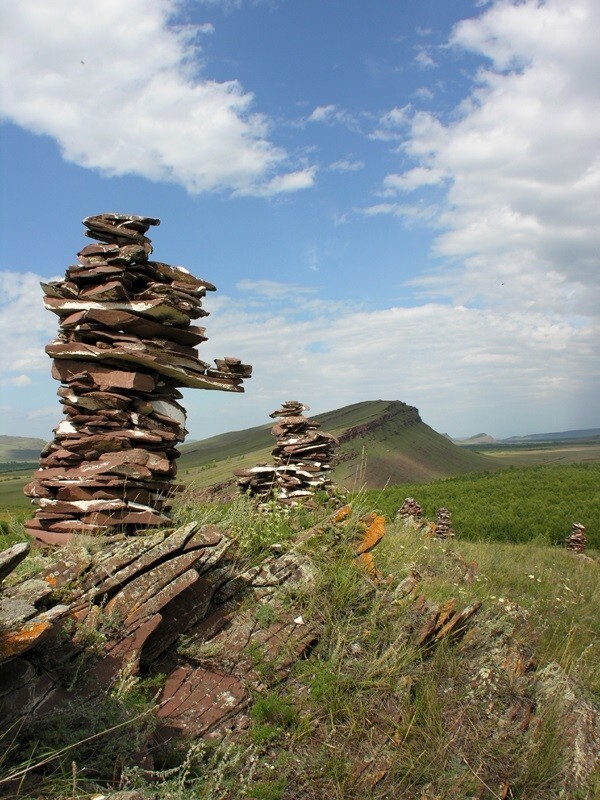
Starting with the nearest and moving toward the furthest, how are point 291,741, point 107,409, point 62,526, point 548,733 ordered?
point 291,741, point 548,733, point 62,526, point 107,409

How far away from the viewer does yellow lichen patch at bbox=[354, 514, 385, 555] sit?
690 cm

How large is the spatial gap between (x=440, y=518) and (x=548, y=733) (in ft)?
73.6

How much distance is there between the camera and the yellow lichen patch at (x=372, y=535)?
22.6ft

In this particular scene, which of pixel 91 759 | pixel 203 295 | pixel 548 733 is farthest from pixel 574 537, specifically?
pixel 91 759

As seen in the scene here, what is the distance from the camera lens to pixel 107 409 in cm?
693

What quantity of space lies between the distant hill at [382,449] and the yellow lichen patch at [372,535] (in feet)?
115

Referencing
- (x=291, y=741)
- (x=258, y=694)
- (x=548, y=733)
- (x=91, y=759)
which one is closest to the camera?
(x=91, y=759)

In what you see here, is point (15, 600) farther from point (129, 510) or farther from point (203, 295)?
point (203, 295)

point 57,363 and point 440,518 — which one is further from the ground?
point 57,363

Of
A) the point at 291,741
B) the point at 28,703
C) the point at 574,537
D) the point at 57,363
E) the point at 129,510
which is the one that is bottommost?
the point at 574,537

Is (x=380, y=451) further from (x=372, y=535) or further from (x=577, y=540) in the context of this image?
(x=372, y=535)

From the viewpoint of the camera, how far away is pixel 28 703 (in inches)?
157

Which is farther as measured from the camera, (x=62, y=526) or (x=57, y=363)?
(x=57, y=363)

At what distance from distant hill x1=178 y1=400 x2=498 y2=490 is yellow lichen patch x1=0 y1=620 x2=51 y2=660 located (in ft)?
124
